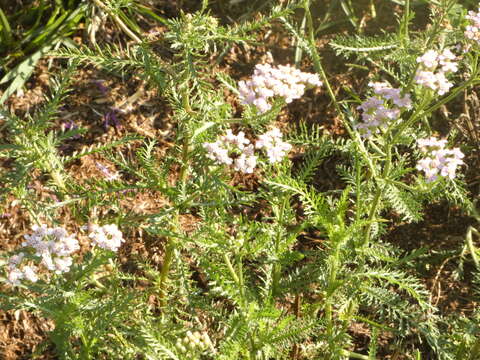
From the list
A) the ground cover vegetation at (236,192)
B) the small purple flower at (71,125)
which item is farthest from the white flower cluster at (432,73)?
the small purple flower at (71,125)

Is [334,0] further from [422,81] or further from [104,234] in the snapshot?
[104,234]

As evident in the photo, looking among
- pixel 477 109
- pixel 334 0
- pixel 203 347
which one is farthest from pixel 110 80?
pixel 477 109

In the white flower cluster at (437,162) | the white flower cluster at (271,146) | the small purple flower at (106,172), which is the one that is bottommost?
the small purple flower at (106,172)

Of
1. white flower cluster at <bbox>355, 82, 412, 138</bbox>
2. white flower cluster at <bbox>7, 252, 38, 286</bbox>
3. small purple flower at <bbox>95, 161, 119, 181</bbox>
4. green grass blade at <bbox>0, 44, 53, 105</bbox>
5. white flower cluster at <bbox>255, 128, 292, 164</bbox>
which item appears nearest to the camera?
white flower cluster at <bbox>7, 252, 38, 286</bbox>

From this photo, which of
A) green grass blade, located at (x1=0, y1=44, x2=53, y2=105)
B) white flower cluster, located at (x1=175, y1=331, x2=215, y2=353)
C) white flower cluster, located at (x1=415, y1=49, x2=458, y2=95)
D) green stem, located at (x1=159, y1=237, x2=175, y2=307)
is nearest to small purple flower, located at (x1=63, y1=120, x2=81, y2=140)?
green grass blade, located at (x1=0, y1=44, x2=53, y2=105)

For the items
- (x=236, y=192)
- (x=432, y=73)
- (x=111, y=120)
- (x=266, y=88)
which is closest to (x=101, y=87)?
(x=111, y=120)

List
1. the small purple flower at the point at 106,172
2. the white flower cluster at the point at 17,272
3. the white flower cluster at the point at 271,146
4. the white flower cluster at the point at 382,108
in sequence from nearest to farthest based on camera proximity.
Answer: the white flower cluster at the point at 17,272, the white flower cluster at the point at 271,146, the white flower cluster at the point at 382,108, the small purple flower at the point at 106,172

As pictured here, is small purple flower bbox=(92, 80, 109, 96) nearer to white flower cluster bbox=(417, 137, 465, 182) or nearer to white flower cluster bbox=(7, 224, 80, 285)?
white flower cluster bbox=(7, 224, 80, 285)

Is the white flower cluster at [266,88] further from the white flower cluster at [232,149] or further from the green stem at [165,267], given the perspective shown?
the green stem at [165,267]
